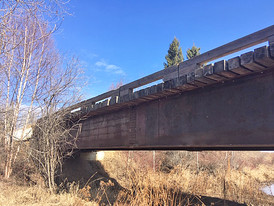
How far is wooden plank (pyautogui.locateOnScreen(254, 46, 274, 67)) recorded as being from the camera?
434 centimetres

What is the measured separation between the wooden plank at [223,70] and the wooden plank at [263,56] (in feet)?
2.17

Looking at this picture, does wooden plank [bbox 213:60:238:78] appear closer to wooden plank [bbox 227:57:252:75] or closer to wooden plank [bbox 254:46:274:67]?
wooden plank [bbox 227:57:252:75]

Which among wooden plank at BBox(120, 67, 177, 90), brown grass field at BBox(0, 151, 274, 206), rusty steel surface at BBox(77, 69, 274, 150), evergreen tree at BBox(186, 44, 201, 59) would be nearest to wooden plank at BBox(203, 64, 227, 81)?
rusty steel surface at BBox(77, 69, 274, 150)

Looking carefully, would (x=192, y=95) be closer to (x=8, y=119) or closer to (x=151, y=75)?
(x=151, y=75)

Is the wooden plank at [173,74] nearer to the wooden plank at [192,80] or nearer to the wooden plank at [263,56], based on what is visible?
the wooden plank at [192,80]

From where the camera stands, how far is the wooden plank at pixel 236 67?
479 centimetres

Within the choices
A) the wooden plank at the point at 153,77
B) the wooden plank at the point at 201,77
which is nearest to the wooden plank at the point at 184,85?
the wooden plank at the point at 201,77

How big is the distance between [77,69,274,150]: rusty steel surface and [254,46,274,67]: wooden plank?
44 cm

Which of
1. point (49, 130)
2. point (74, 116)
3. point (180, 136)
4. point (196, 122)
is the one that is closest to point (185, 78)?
Answer: point (196, 122)

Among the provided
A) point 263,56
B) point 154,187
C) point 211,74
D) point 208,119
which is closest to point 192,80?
point 211,74

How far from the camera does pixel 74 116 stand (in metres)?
10.9

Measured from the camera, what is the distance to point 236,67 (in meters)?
4.81

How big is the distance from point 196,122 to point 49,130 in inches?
230

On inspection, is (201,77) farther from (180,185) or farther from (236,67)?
(180,185)
